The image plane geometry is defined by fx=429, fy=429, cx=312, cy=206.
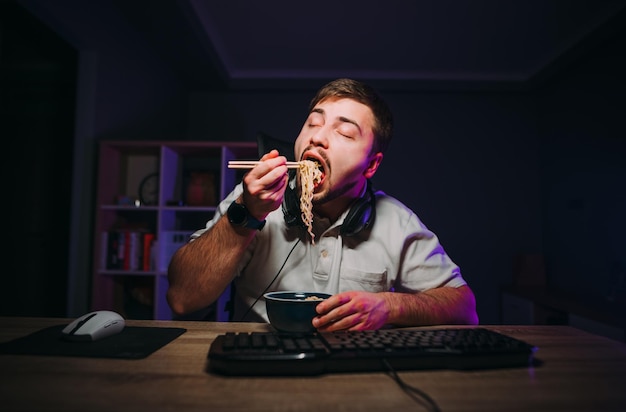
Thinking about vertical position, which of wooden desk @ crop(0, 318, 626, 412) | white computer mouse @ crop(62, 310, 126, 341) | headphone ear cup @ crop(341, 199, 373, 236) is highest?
headphone ear cup @ crop(341, 199, 373, 236)

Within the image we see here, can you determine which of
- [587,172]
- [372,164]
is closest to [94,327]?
[372,164]

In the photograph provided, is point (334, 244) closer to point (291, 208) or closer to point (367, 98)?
point (291, 208)

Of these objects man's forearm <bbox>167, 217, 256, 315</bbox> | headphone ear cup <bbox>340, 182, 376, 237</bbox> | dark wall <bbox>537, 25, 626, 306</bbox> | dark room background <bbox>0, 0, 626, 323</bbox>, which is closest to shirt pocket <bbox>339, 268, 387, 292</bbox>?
headphone ear cup <bbox>340, 182, 376, 237</bbox>

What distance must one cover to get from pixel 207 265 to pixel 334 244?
1.40 feet

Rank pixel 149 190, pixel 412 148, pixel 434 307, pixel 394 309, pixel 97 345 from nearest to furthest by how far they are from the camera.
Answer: pixel 97 345 → pixel 394 309 → pixel 434 307 → pixel 149 190 → pixel 412 148

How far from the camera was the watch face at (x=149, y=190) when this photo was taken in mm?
3344

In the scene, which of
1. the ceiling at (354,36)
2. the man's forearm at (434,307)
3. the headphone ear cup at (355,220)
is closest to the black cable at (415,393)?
the man's forearm at (434,307)

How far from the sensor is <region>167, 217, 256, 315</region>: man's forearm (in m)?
1.21

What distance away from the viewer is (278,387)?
59cm

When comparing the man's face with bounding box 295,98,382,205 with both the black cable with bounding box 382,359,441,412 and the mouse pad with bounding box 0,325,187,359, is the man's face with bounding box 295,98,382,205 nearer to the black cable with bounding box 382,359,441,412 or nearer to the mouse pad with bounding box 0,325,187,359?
the mouse pad with bounding box 0,325,187,359

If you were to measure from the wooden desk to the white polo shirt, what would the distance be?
67 cm

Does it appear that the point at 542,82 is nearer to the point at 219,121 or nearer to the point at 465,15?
the point at 465,15

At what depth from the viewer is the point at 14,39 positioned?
2.58 meters

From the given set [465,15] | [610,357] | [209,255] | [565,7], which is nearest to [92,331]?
[209,255]
